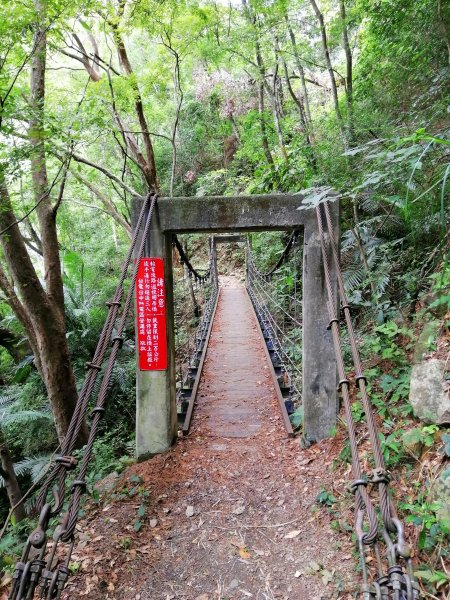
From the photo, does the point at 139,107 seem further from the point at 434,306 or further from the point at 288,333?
the point at 434,306

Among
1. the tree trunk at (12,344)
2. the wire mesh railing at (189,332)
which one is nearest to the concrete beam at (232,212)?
the wire mesh railing at (189,332)

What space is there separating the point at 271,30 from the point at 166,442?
18.3ft

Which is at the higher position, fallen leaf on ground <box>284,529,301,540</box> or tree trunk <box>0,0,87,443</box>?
tree trunk <box>0,0,87,443</box>

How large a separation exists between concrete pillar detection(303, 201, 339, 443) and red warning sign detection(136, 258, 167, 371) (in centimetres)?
107

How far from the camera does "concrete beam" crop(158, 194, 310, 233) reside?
2701 millimetres

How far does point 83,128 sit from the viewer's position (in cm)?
403

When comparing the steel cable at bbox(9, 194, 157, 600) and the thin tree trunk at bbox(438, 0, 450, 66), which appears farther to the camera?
the thin tree trunk at bbox(438, 0, 450, 66)

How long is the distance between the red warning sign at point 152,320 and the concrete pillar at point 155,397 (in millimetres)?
61

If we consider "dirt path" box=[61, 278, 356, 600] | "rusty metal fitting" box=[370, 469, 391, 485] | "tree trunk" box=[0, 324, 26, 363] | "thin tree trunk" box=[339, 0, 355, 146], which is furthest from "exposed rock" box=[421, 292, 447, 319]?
"tree trunk" box=[0, 324, 26, 363]

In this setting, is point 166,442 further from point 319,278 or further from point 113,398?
point 113,398

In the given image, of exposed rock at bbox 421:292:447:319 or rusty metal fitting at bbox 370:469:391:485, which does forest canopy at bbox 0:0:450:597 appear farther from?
rusty metal fitting at bbox 370:469:391:485

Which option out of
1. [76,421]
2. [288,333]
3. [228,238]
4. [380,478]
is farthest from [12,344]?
[228,238]

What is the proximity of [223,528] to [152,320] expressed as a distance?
143 centimetres

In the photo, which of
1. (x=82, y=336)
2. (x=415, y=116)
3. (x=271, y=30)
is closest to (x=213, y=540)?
(x=415, y=116)
